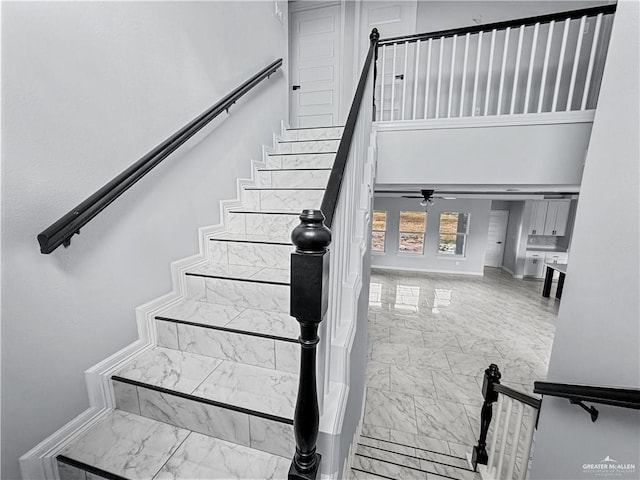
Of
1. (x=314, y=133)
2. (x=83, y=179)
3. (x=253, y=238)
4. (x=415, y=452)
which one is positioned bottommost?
(x=415, y=452)

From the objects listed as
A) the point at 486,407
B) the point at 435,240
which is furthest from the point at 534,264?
the point at 486,407

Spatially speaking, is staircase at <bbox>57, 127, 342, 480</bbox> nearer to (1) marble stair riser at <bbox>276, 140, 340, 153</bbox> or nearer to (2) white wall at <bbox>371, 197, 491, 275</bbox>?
(1) marble stair riser at <bbox>276, 140, 340, 153</bbox>

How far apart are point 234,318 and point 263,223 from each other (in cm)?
82

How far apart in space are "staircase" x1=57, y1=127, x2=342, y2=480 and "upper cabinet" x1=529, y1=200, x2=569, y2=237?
921 cm

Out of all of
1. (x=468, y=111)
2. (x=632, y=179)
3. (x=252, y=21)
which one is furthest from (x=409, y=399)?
(x=252, y=21)

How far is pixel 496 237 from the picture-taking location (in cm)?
944

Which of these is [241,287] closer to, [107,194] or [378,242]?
[107,194]

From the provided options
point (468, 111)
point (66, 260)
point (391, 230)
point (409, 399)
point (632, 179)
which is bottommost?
point (409, 399)

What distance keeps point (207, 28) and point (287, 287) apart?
192 cm

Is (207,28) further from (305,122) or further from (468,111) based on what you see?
(468,111)

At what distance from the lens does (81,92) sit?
1135 mm

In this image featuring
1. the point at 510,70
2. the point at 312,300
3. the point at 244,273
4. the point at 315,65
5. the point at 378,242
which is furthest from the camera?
the point at 378,242

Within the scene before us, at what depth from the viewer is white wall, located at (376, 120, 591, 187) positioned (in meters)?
2.16

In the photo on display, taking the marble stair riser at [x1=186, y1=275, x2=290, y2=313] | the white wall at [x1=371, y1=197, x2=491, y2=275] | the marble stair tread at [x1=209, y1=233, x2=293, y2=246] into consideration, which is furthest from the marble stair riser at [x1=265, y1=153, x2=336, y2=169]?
the white wall at [x1=371, y1=197, x2=491, y2=275]
